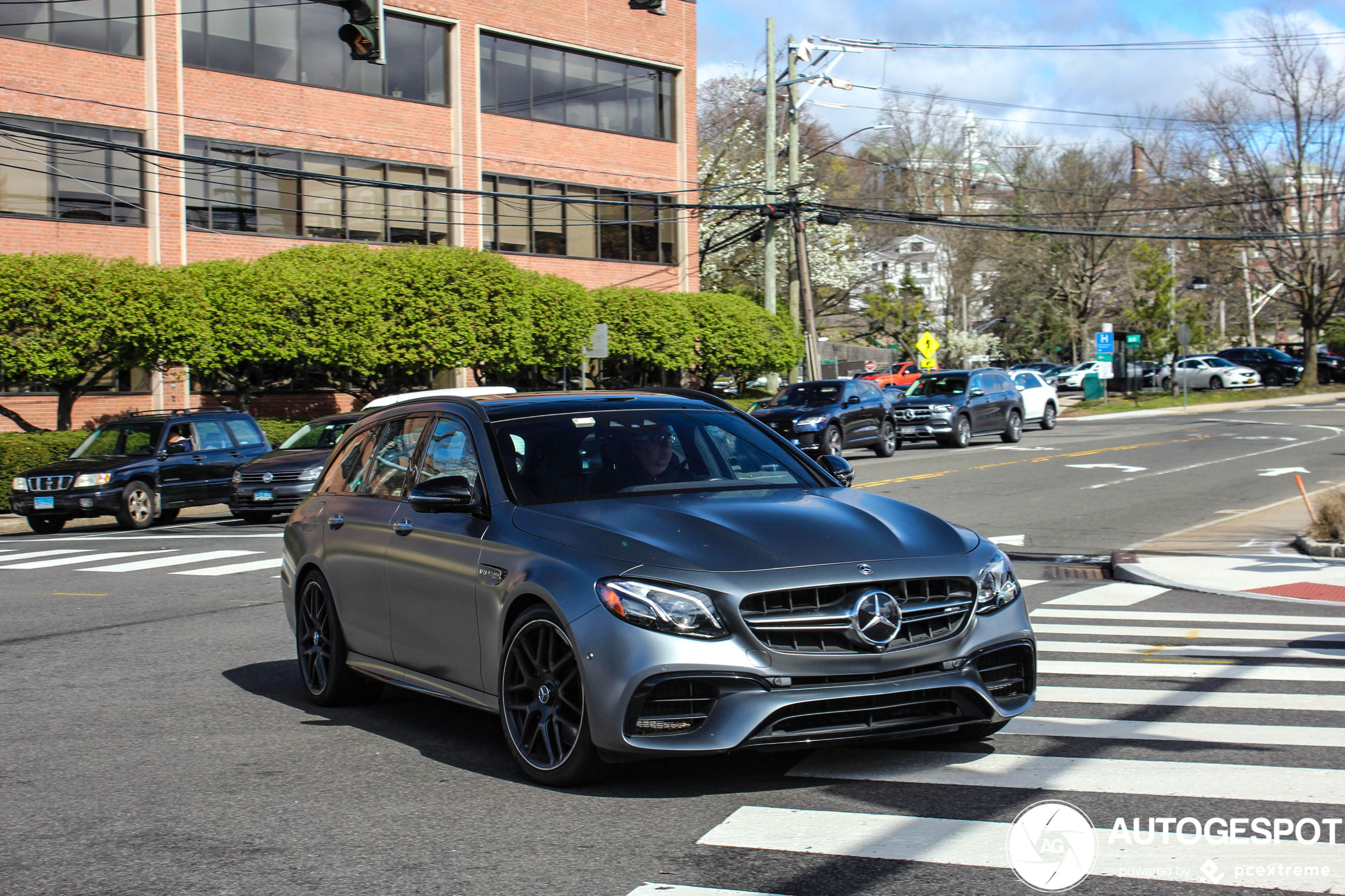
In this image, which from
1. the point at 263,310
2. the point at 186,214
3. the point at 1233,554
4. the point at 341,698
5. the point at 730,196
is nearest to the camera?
the point at 341,698

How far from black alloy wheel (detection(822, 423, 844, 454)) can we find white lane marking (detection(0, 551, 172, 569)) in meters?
15.4

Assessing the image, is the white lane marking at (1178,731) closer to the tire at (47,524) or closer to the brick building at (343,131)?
the tire at (47,524)

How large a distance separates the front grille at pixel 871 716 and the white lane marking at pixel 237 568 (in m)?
10.0

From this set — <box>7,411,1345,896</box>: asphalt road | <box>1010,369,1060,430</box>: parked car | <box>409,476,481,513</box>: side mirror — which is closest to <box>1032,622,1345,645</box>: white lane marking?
<box>7,411,1345,896</box>: asphalt road

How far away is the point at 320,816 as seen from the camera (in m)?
5.16

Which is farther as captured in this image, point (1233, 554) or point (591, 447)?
point (1233, 554)

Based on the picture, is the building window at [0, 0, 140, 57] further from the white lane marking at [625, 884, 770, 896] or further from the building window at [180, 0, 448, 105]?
the white lane marking at [625, 884, 770, 896]

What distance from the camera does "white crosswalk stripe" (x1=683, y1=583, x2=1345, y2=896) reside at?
4.41 meters

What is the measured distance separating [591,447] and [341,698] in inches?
88.7

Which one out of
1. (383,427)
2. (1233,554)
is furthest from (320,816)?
(1233,554)

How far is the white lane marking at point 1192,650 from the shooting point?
8.47 m

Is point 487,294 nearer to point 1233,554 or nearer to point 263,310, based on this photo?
point 263,310

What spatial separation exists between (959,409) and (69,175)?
21522 mm

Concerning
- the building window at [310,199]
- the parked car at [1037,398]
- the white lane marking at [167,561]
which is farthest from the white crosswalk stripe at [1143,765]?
the parked car at [1037,398]
